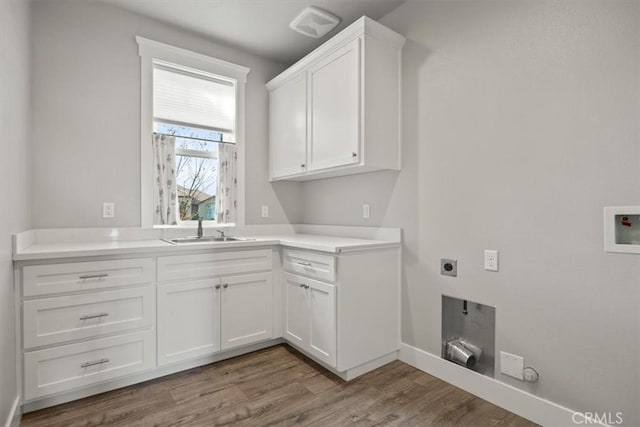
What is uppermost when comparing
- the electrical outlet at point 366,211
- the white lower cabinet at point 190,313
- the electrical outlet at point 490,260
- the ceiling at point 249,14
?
the ceiling at point 249,14

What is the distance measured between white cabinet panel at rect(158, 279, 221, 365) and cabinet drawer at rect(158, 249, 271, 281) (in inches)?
2.4

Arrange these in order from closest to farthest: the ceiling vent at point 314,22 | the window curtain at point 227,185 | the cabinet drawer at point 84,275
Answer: the cabinet drawer at point 84,275 → the ceiling vent at point 314,22 → the window curtain at point 227,185

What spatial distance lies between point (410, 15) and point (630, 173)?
1754 mm

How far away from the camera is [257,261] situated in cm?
257

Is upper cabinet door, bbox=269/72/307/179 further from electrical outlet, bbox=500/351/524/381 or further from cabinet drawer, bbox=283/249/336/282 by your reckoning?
electrical outlet, bbox=500/351/524/381

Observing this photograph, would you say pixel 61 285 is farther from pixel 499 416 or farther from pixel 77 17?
pixel 499 416

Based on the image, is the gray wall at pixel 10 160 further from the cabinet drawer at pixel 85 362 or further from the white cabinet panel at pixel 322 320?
the white cabinet panel at pixel 322 320

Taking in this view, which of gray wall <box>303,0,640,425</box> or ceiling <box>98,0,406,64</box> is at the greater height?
ceiling <box>98,0,406,64</box>

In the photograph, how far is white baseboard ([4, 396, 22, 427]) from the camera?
151 cm

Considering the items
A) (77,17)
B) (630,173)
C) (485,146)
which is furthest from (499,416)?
(77,17)

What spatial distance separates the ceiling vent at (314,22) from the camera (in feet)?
8.26

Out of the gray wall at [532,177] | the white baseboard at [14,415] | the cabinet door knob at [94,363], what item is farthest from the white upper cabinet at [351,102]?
the white baseboard at [14,415]

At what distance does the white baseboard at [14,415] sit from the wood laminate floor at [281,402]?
0.22ft

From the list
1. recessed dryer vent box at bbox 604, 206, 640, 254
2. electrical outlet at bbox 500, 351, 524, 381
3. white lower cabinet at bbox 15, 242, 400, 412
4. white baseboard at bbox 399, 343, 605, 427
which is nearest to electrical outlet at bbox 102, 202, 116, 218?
white lower cabinet at bbox 15, 242, 400, 412
